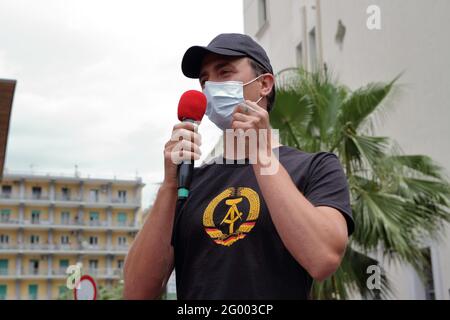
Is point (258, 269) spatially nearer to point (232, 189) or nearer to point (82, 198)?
point (232, 189)

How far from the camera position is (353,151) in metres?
8.45

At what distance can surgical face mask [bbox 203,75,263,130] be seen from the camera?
7.29 ft

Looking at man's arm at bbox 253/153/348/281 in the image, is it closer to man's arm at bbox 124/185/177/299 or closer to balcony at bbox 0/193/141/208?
man's arm at bbox 124/185/177/299

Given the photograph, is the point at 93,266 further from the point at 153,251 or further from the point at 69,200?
the point at 153,251

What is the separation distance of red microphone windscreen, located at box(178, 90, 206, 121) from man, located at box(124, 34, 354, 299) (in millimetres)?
35

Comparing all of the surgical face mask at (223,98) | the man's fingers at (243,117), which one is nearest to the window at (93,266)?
the surgical face mask at (223,98)

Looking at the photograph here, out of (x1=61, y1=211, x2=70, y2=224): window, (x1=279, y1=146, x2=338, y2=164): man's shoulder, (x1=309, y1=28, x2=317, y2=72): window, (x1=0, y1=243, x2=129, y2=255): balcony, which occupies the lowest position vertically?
(x1=279, y1=146, x2=338, y2=164): man's shoulder

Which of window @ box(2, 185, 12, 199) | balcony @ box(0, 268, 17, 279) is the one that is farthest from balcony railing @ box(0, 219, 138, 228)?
balcony @ box(0, 268, 17, 279)

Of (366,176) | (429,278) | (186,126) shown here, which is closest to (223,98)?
(186,126)

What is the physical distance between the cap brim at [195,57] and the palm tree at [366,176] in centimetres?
561

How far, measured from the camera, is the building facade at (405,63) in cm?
987

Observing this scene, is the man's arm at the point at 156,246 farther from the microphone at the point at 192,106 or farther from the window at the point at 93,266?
the window at the point at 93,266

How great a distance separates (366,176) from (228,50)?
A: 675cm

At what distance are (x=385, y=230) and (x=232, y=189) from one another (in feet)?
19.0
